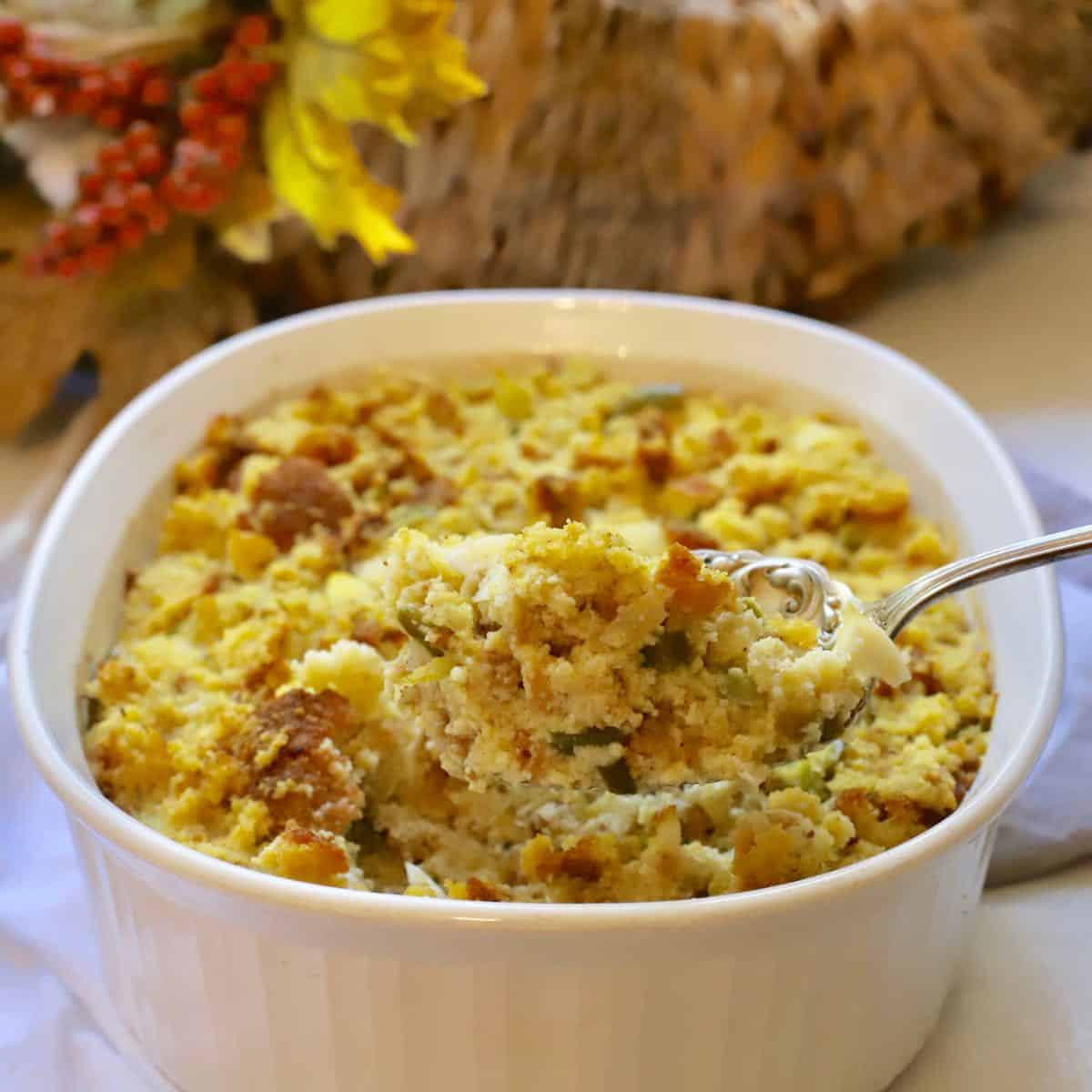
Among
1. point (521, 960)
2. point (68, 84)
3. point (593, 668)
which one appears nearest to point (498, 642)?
point (593, 668)

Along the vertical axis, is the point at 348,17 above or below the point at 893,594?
above

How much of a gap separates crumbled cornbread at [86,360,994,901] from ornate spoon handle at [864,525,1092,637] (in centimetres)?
8

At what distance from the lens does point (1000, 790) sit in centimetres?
84

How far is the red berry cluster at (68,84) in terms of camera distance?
4.68 feet

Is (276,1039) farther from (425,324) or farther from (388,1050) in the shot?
(425,324)

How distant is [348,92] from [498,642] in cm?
78

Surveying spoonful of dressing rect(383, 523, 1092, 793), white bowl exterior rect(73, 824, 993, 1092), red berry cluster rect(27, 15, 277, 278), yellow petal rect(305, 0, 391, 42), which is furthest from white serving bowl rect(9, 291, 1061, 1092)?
yellow petal rect(305, 0, 391, 42)

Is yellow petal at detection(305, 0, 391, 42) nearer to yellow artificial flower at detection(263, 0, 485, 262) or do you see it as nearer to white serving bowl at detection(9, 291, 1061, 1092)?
yellow artificial flower at detection(263, 0, 485, 262)

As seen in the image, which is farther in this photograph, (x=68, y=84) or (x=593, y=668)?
(x=68, y=84)

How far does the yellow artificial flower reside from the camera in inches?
55.1

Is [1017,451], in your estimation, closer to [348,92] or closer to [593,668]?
[348,92]

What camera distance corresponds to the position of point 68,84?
146 centimetres

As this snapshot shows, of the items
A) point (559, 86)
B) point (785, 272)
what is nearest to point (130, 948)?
point (559, 86)

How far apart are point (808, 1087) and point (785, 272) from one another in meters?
1.11
